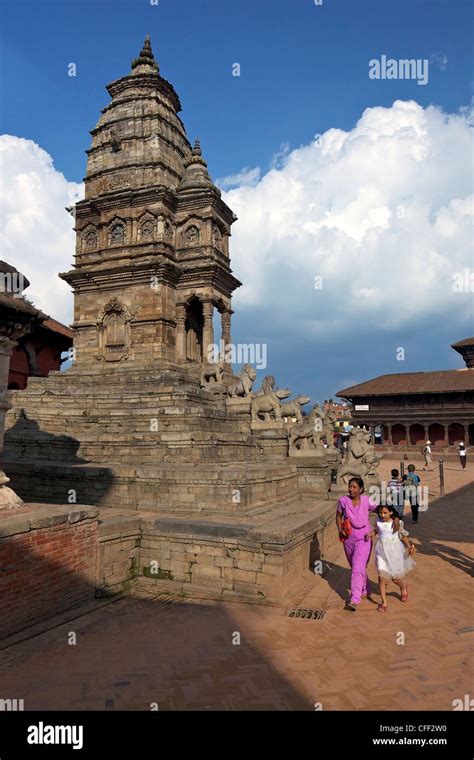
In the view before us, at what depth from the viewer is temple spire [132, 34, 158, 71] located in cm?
2595

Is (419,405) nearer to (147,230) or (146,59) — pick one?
(147,230)

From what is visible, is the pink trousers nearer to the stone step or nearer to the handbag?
the handbag

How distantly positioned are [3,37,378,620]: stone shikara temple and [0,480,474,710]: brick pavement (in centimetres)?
82

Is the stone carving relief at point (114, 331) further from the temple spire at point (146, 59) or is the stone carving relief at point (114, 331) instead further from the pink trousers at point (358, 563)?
the pink trousers at point (358, 563)

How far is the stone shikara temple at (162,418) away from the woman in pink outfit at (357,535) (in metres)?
0.96

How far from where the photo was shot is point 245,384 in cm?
1783

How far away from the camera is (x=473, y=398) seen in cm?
3938

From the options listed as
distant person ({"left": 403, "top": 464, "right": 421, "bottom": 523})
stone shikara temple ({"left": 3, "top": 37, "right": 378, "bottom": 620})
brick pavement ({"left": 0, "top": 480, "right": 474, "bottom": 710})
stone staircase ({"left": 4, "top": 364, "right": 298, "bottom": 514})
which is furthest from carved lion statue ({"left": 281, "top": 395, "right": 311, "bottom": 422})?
brick pavement ({"left": 0, "top": 480, "right": 474, "bottom": 710})

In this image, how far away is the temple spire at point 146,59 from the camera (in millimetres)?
25953

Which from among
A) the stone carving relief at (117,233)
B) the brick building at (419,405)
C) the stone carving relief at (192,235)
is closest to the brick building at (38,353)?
the stone carving relief at (117,233)

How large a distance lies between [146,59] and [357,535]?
29.1m

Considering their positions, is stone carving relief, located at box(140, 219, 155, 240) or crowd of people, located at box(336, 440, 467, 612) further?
stone carving relief, located at box(140, 219, 155, 240)

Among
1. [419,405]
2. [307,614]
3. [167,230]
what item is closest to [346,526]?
[307,614]
